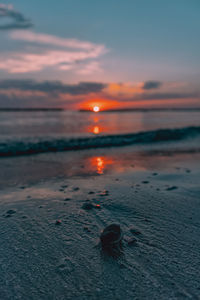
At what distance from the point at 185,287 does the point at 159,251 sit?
21.8 inches

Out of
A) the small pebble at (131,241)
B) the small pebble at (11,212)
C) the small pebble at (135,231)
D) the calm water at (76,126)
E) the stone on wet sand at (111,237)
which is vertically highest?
the calm water at (76,126)

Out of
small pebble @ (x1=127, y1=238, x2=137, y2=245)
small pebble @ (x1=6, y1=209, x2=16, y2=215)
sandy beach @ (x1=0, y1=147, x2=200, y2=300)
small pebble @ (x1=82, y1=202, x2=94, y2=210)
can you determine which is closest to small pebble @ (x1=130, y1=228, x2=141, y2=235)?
sandy beach @ (x1=0, y1=147, x2=200, y2=300)

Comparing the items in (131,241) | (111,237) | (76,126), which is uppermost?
(76,126)

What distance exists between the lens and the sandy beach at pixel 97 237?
196cm

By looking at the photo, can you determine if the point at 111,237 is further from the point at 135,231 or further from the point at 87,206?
the point at 87,206

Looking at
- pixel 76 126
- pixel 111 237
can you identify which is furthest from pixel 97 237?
pixel 76 126

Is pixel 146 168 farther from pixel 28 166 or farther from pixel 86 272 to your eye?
pixel 86 272

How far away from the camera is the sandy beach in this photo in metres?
1.96

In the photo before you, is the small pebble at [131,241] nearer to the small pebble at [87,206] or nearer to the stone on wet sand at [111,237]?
the stone on wet sand at [111,237]

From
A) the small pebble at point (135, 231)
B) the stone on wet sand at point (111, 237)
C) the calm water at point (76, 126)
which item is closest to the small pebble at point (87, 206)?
the small pebble at point (135, 231)

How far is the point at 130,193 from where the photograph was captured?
429 centimetres

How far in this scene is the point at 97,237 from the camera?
2.75 metres

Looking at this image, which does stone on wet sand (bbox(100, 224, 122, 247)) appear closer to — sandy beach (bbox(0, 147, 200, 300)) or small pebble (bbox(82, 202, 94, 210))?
sandy beach (bbox(0, 147, 200, 300))

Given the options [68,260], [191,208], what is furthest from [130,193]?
[68,260]
